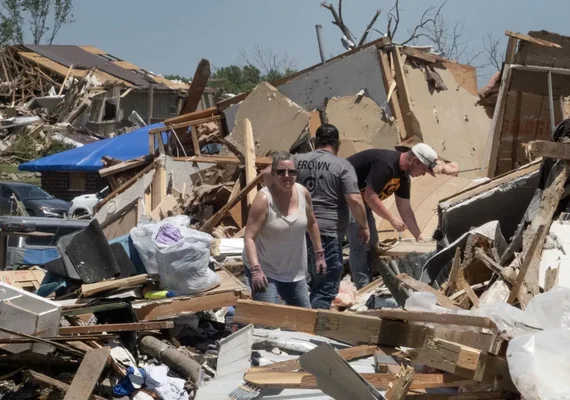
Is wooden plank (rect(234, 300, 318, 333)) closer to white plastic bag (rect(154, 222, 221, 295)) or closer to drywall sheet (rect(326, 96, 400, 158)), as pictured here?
white plastic bag (rect(154, 222, 221, 295))

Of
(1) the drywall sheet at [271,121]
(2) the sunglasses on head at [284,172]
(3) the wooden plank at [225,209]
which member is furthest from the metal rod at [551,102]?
(2) the sunglasses on head at [284,172]

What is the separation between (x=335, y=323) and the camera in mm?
4672

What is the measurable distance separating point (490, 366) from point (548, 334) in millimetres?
307

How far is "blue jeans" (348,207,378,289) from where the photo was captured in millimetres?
7729

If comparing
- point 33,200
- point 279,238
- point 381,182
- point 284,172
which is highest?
point 284,172

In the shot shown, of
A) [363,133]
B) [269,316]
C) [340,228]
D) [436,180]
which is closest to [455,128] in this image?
[363,133]

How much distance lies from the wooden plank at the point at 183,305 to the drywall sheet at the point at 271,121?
5926mm

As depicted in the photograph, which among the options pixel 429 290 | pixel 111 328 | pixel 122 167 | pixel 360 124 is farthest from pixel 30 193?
pixel 429 290

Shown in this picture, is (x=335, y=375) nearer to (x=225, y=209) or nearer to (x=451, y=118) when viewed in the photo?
(x=225, y=209)

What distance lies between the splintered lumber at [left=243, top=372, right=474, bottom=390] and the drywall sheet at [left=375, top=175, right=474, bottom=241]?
5.43m

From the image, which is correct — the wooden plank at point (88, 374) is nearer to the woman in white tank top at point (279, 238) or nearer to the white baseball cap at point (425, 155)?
Result: the woman in white tank top at point (279, 238)

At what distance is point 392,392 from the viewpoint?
393 cm

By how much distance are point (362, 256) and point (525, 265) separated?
8.72ft

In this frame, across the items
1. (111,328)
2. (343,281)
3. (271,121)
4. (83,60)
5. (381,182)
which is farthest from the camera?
(83,60)
